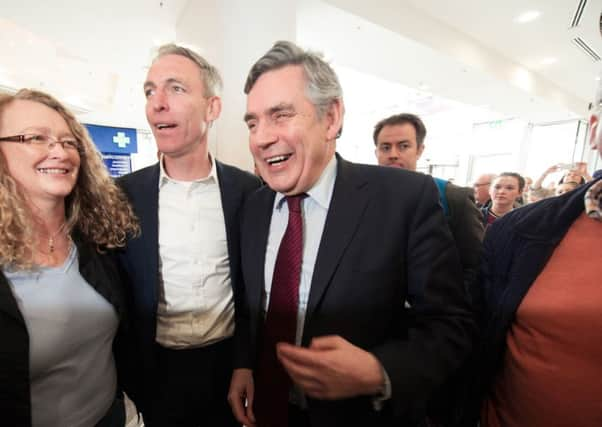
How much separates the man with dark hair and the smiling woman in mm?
1562

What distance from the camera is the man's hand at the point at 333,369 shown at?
2.14ft

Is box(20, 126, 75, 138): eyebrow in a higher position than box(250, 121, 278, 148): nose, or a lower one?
lower

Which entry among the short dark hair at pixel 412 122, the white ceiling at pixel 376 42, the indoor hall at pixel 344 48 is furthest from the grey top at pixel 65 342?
the white ceiling at pixel 376 42

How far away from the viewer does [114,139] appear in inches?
360

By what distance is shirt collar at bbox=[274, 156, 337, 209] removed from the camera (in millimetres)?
979

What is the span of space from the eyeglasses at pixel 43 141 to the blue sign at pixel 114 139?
371 inches

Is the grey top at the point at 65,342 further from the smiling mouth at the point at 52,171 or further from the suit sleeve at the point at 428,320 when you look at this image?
the suit sleeve at the point at 428,320

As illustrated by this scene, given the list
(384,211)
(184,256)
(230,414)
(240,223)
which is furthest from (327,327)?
(230,414)

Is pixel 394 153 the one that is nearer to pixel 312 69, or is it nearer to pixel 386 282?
pixel 312 69

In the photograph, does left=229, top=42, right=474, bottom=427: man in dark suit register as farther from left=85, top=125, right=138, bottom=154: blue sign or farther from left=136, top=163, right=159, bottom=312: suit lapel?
left=85, top=125, right=138, bottom=154: blue sign

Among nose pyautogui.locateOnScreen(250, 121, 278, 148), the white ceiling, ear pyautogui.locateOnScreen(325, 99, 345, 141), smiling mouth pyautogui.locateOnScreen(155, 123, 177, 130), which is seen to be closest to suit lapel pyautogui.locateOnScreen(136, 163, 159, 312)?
smiling mouth pyautogui.locateOnScreen(155, 123, 177, 130)

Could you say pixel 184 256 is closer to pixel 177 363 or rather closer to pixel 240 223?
pixel 240 223

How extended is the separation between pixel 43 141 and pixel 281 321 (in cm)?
118

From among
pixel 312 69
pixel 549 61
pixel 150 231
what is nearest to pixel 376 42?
pixel 312 69
